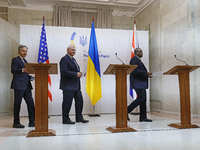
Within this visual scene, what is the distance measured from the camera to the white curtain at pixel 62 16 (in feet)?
28.1

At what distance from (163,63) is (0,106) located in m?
5.20

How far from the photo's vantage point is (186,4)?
6164mm

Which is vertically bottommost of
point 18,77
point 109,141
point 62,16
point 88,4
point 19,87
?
point 109,141

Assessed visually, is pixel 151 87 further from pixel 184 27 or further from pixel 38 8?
pixel 38 8

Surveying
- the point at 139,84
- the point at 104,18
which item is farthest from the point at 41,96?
the point at 104,18

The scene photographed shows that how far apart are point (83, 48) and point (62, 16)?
2.36m

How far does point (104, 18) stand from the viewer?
352 inches

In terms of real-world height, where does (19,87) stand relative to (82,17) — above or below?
below

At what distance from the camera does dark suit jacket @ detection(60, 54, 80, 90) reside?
15.0 ft

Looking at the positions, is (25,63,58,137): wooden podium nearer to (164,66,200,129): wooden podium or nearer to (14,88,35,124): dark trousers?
(14,88,35,124): dark trousers

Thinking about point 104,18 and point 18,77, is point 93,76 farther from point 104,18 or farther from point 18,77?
point 104,18

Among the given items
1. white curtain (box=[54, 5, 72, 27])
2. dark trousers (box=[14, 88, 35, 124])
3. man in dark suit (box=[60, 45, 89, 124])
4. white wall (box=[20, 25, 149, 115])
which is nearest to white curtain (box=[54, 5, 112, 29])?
white curtain (box=[54, 5, 72, 27])

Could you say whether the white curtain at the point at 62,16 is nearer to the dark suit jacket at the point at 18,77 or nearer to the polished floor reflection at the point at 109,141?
the dark suit jacket at the point at 18,77

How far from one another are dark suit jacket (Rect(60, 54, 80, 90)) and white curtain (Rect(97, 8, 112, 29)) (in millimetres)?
4558
